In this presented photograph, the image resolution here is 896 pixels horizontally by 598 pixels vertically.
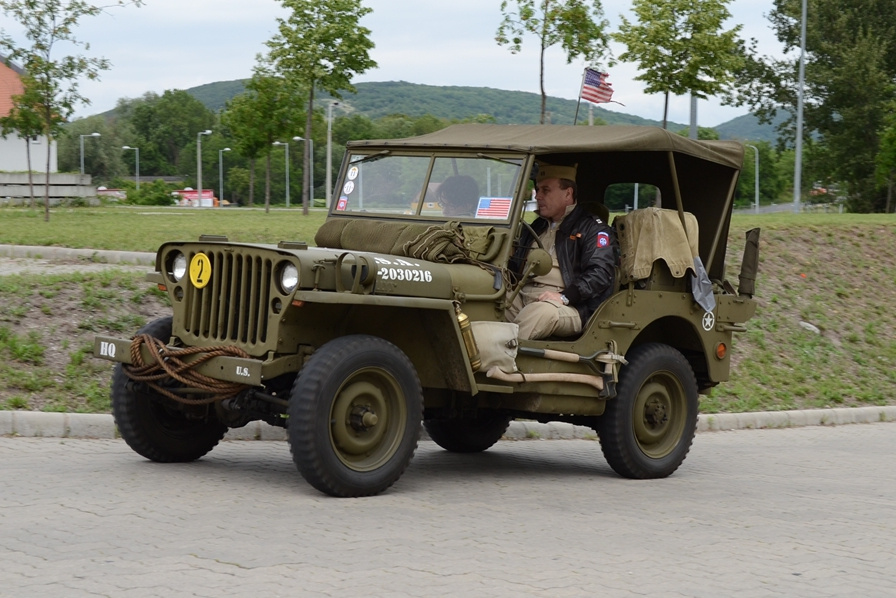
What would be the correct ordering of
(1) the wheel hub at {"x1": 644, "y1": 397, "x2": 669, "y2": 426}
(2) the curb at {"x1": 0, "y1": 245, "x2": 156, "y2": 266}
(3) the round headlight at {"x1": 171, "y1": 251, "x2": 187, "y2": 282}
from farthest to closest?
(2) the curb at {"x1": 0, "y1": 245, "x2": 156, "y2": 266}, (1) the wheel hub at {"x1": 644, "y1": 397, "x2": 669, "y2": 426}, (3) the round headlight at {"x1": 171, "y1": 251, "x2": 187, "y2": 282}

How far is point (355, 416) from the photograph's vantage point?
7.13m

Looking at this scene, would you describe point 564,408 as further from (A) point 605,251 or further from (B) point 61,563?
(B) point 61,563

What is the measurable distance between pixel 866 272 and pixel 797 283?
2088 millimetres

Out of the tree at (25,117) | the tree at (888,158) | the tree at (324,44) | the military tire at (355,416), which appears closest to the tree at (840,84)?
the tree at (888,158)

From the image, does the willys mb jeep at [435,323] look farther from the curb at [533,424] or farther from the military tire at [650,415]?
the curb at [533,424]

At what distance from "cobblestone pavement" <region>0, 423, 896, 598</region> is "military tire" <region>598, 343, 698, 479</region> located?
19cm

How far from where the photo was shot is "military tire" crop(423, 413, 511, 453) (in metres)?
9.65

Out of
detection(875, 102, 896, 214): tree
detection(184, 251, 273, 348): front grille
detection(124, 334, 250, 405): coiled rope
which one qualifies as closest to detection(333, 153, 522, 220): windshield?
detection(184, 251, 273, 348): front grille

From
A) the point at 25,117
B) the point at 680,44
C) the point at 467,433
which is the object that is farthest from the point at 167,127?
the point at 467,433

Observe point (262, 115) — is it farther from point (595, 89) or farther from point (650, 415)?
point (650, 415)

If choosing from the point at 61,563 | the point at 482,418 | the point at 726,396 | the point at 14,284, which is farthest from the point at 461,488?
the point at 726,396

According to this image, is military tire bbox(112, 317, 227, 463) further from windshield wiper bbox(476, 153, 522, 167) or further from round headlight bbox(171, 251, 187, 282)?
windshield wiper bbox(476, 153, 522, 167)

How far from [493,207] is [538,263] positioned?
0.51 m

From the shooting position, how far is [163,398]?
781cm
